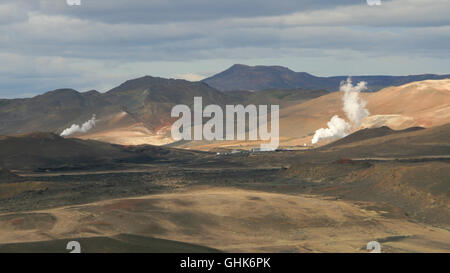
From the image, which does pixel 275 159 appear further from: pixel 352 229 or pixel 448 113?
pixel 352 229

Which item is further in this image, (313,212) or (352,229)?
(313,212)

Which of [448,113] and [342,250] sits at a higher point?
[448,113]

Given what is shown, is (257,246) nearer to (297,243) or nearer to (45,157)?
Answer: (297,243)

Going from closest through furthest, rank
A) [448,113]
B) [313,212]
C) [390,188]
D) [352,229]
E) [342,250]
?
[342,250] < [352,229] < [313,212] < [390,188] < [448,113]

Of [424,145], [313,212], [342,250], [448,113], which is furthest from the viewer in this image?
[448,113]

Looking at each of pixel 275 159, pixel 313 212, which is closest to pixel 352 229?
pixel 313 212
